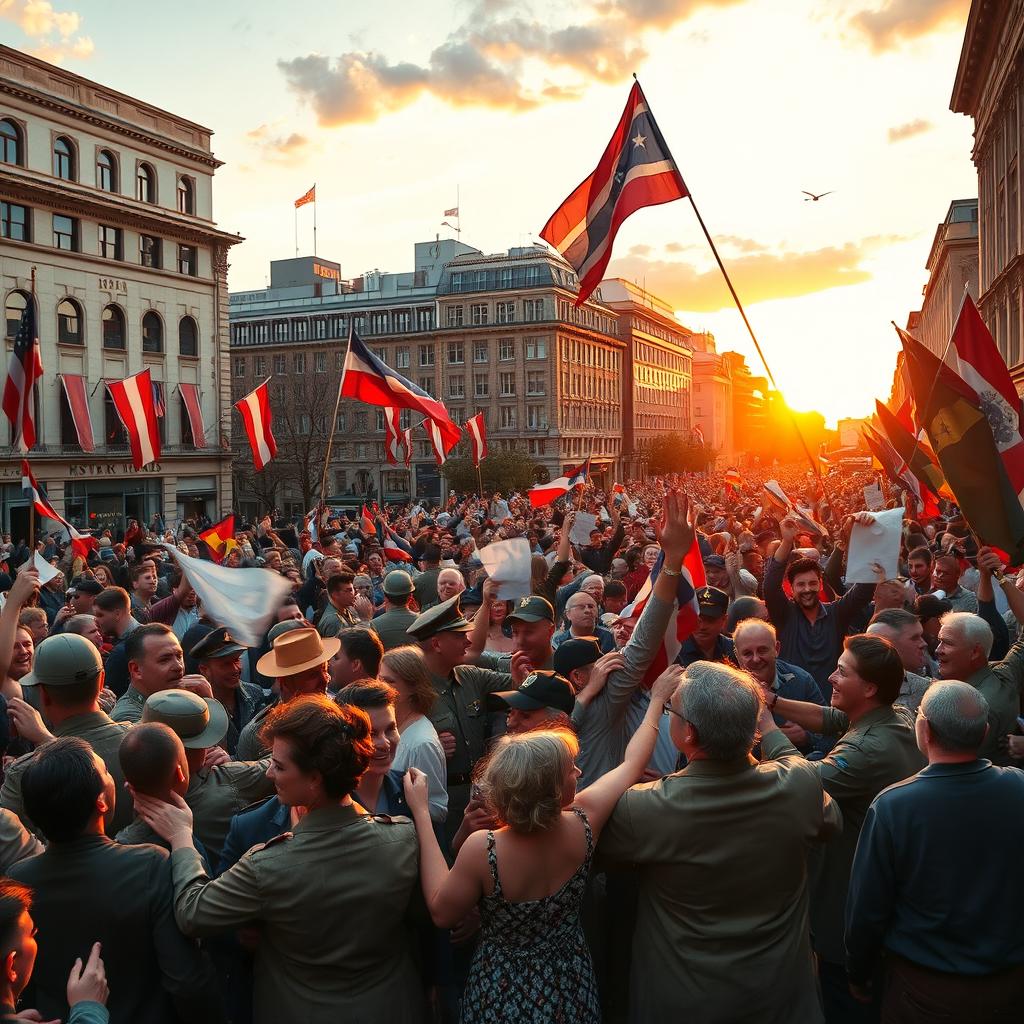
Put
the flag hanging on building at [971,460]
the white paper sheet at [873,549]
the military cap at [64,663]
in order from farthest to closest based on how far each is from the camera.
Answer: the white paper sheet at [873,549], the flag hanging on building at [971,460], the military cap at [64,663]

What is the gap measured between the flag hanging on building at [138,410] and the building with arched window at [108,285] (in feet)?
38.9

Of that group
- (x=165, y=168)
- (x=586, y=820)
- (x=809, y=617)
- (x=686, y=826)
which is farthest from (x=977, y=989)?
(x=165, y=168)

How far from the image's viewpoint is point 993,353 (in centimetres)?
795

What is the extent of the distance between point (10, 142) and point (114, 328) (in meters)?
8.03

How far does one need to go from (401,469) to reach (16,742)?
75.2 metres

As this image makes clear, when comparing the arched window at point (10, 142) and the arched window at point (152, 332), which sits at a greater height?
the arched window at point (10, 142)

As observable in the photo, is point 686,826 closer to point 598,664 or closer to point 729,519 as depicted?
point 598,664

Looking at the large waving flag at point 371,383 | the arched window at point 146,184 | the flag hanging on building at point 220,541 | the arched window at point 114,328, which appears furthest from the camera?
the arched window at point 146,184

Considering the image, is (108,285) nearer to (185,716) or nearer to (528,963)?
(185,716)

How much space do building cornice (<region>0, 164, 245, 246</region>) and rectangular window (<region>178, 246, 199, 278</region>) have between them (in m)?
0.41

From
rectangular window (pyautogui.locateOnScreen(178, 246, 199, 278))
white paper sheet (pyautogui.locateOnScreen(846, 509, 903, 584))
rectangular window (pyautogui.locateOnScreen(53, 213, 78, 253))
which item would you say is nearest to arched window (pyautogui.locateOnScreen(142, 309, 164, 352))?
rectangular window (pyautogui.locateOnScreen(178, 246, 199, 278))

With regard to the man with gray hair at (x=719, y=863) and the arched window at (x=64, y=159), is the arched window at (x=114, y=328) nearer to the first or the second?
the arched window at (x=64, y=159)

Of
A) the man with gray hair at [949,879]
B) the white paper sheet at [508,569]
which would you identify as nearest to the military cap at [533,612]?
the white paper sheet at [508,569]

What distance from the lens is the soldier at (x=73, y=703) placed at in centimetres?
428
